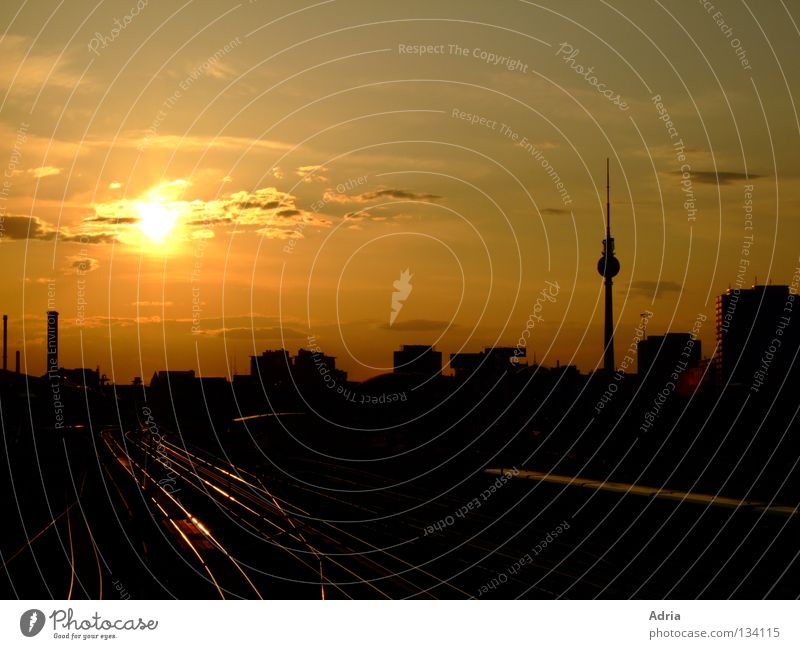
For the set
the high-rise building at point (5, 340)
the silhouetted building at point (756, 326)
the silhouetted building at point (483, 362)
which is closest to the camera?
the silhouetted building at point (483, 362)

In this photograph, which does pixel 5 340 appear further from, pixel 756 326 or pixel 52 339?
pixel 756 326

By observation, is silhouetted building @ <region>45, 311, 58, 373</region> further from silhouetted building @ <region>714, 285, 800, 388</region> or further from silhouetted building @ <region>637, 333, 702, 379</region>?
silhouetted building @ <region>714, 285, 800, 388</region>

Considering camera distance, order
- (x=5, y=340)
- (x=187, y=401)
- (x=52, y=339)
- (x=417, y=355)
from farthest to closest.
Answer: (x=187, y=401) → (x=417, y=355) → (x=5, y=340) → (x=52, y=339)

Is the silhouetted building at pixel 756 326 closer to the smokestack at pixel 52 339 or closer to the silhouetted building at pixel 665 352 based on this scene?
the silhouetted building at pixel 665 352

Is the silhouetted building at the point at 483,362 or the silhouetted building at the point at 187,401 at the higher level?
the silhouetted building at the point at 483,362

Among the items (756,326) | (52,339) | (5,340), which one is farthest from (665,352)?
(52,339)

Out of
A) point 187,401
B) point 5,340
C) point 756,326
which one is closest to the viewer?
point 5,340

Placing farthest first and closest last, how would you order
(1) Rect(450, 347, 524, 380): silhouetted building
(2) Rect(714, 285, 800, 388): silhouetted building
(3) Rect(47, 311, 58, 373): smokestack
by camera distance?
(2) Rect(714, 285, 800, 388): silhouetted building
(1) Rect(450, 347, 524, 380): silhouetted building
(3) Rect(47, 311, 58, 373): smokestack

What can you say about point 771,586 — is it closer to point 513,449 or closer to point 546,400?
point 513,449

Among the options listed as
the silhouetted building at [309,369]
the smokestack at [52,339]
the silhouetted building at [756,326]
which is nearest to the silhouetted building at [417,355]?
the silhouetted building at [309,369]

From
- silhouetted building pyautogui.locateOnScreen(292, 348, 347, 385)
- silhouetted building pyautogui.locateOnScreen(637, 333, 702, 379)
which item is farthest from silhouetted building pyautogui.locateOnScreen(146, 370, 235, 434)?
silhouetted building pyautogui.locateOnScreen(637, 333, 702, 379)
